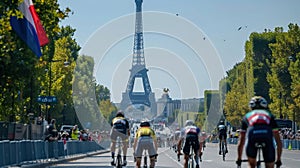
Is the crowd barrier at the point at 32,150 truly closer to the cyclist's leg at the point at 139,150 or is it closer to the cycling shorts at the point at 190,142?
the cyclist's leg at the point at 139,150

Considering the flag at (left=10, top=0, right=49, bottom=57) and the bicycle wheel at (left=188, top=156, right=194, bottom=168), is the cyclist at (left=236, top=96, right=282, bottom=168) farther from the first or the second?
the flag at (left=10, top=0, right=49, bottom=57)

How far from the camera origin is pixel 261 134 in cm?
1344

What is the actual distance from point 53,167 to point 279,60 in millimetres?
49164

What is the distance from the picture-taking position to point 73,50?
10212 cm

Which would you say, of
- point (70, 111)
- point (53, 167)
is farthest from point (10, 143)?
point (70, 111)

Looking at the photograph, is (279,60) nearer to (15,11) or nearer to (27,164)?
(27,164)

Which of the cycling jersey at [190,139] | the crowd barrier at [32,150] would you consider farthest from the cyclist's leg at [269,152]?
the crowd barrier at [32,150]

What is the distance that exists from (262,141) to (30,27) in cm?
1605

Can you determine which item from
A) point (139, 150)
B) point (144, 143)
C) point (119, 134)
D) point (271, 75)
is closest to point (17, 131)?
point (119, 134)

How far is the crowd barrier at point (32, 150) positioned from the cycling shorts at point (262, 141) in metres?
14.0

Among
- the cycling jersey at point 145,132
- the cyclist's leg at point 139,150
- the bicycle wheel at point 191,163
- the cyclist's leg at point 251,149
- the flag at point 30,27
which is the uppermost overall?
the flag at point 30,27

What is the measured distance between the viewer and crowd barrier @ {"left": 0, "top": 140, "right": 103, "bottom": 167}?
2697 cm

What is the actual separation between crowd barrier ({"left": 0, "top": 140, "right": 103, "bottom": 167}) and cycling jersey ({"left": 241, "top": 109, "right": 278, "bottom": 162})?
1389 cm

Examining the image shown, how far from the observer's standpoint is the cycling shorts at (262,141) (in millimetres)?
13422
